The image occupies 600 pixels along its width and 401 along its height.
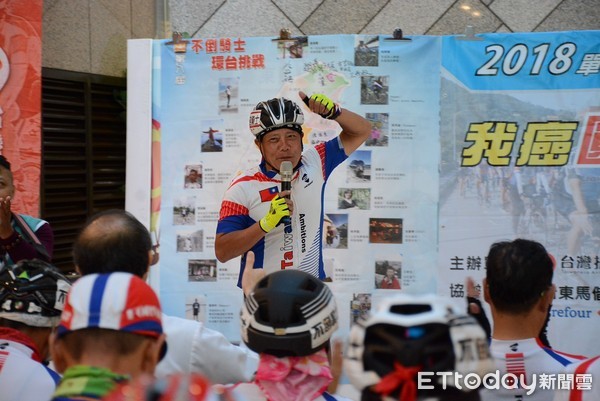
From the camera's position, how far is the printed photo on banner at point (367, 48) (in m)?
4.94

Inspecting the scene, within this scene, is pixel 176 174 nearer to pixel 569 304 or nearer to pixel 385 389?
pixel 569 304

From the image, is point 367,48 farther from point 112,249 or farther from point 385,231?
point 112,249

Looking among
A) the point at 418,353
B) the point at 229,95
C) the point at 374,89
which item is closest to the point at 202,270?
the point at 229,95

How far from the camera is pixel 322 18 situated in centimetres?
548

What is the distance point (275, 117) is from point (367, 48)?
1492mm

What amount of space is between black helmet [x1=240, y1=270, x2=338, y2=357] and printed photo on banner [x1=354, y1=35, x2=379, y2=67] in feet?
10.8

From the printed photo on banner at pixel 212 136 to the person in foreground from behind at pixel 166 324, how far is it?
268 centimetres

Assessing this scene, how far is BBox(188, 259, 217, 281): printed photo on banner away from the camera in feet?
17.0

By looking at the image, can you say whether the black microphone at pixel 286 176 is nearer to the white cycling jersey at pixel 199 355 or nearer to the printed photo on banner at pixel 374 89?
the white cycling jersey at pixel 199 355

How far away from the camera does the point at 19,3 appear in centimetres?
461

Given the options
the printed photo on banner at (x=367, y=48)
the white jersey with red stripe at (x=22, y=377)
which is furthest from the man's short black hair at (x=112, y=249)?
the printed photo on banner at (x=367, y=48)

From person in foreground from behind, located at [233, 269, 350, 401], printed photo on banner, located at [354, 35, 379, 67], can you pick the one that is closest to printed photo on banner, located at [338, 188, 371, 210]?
printed photo on banner, located at [354, 35, 379, 67]

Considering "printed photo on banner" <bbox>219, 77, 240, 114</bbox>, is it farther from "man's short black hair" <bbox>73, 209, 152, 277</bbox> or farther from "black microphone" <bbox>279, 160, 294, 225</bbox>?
"man's short black hair" <bbox>73, 209, 152, 277</bbox>

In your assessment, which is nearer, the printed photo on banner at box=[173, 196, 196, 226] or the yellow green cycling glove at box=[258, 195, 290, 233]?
the yellow green cycling glove at box=[258, 195, 290, 233]
